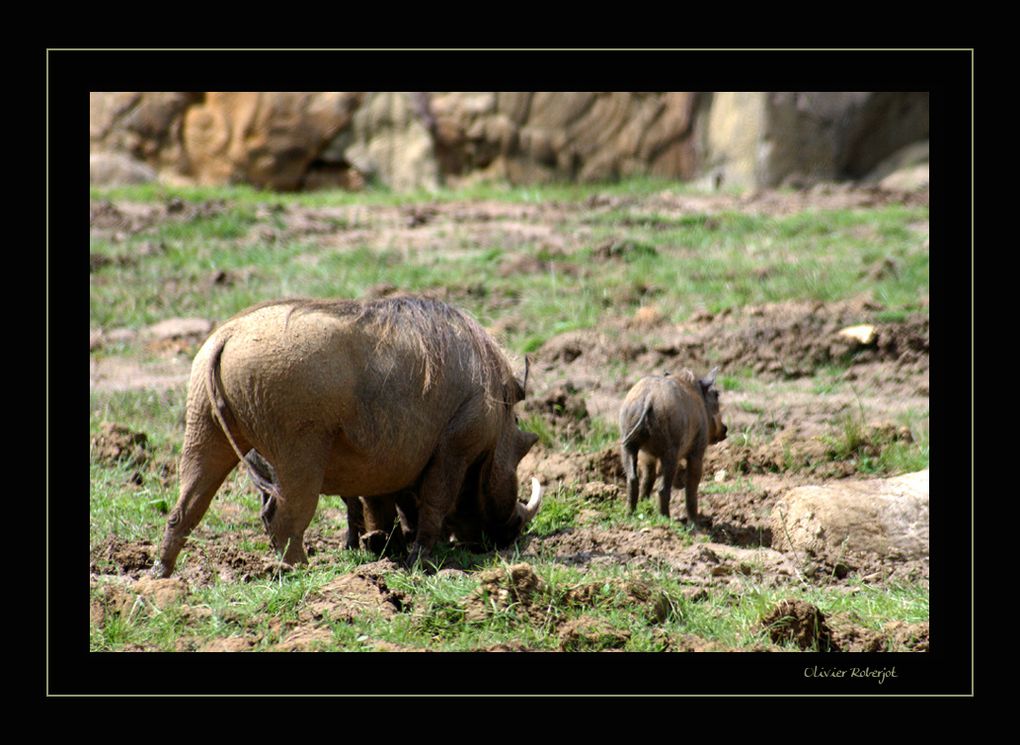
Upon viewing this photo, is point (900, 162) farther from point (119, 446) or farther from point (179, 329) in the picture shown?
point (119, 446)

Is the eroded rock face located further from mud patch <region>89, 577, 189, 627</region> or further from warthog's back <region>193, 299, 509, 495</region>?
mud patch <region>89, 577, 189, 627</region>

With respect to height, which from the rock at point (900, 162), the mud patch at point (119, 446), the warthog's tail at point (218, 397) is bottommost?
the mud patch at point (119, 446)

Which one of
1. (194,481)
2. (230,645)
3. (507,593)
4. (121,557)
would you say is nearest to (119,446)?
(121,557)

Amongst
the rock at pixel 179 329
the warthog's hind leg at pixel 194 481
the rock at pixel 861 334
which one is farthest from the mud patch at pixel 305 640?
the rock at pixel 861 334

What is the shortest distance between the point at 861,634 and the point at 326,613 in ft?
7.22

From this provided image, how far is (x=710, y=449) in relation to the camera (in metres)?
8.77

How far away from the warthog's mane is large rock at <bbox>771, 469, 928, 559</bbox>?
5.41ft

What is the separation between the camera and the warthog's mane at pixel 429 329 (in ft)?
20.5

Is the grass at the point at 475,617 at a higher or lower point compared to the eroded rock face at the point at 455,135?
lower

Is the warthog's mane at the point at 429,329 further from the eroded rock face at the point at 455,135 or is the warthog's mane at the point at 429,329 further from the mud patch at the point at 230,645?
the eroded rock face at the point at 455,135

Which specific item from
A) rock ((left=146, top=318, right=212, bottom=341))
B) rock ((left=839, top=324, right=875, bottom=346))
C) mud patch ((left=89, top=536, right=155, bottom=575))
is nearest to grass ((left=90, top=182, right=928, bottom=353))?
rock ((left=146, top=318, right=212, bottom=341))

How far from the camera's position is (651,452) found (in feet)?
25.2

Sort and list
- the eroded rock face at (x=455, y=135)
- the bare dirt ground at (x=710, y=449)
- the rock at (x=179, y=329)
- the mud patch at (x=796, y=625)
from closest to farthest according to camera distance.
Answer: the mud patch at (x=796, y=625) < the bare dirt ground at (x=710, y=449) < the rock at (x=179, y=329) < the eroded rock face at (x=455, y=135)
